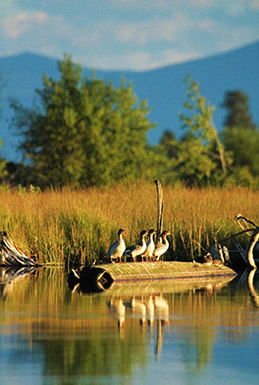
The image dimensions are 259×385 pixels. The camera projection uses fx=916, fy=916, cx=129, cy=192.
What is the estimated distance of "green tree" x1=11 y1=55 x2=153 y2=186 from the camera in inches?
1549

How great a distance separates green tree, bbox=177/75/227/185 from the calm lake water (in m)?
26.2

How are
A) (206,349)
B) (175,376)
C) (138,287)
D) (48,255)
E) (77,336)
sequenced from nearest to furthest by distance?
(175,376) → (206,349) → (77,336) → (138,287) → (48,255)

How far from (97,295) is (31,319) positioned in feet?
8.93

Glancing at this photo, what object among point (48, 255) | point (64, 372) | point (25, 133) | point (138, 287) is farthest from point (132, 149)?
point (64, 372)

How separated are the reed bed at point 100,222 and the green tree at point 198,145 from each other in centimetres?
1723

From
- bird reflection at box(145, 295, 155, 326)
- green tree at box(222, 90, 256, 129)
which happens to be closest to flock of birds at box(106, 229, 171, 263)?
bird reflection at box(145, 295, 155, 326)

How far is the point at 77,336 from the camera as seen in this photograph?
10.2m

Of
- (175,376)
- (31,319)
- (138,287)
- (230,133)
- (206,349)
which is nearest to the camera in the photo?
(175,376)

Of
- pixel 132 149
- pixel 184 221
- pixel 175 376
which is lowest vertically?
pixel 175 376

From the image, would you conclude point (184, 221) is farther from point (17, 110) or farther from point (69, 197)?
point (17, 110)

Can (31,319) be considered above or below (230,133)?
below

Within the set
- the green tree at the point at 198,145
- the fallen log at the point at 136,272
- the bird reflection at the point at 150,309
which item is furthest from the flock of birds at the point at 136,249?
the green tree at the point at 198,145

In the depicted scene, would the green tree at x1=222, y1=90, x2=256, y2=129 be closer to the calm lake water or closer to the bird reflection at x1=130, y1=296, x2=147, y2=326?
the calm lake water

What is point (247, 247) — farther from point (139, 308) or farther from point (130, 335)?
point (130, 335)
